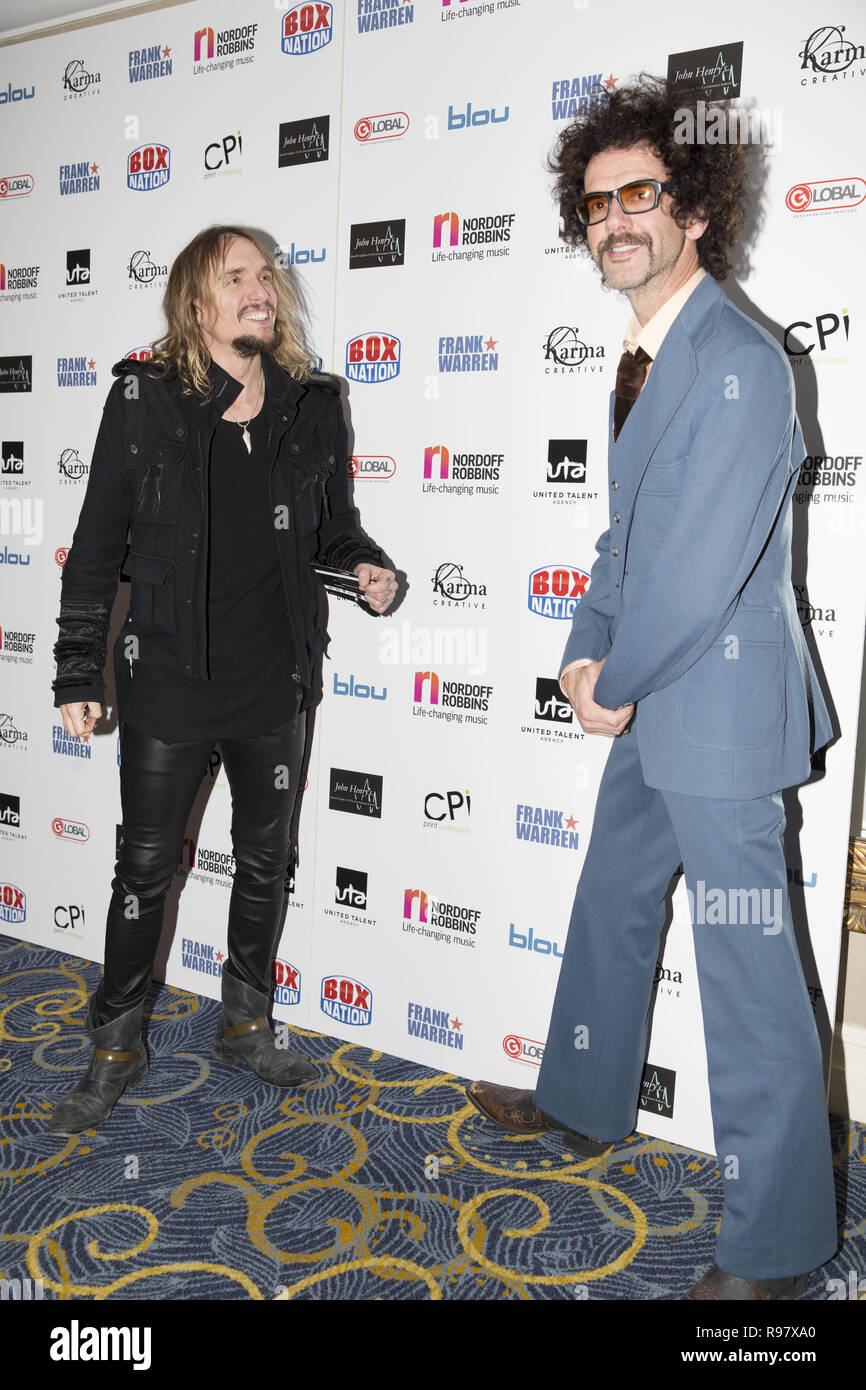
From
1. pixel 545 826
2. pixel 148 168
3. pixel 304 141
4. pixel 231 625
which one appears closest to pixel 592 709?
pixel 545 826

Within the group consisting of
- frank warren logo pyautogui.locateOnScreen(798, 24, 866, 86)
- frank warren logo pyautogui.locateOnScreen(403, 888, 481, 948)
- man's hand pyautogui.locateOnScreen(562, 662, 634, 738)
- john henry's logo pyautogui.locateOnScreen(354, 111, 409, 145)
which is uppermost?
john henry's logo pyautogui.locateOnScreen(354, 111, 409, 145)

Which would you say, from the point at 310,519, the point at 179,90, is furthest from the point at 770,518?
the point at 179,90

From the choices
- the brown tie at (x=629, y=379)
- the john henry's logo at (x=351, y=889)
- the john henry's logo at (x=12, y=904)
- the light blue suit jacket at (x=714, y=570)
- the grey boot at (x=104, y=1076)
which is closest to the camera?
the light blue suit jacket at (x=714, y=570)

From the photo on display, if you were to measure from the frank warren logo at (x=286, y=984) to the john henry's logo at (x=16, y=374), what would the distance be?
204 centimetres

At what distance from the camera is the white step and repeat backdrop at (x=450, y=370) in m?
2.32

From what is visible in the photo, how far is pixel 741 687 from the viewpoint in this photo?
1.89 meters

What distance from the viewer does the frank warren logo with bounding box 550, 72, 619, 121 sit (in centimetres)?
244

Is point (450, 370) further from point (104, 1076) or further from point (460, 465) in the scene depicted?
point (104, 1076)

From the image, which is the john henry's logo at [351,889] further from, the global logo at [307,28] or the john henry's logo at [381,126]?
the global logo at [307,28]

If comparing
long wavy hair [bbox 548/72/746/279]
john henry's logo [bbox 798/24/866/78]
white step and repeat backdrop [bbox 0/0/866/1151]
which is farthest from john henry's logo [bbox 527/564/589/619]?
john henry's logo [bbox 798/24/866/78]

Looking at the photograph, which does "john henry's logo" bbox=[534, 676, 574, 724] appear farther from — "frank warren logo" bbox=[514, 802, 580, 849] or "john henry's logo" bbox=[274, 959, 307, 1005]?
"john henry's logo" bbox=[274, 959, 307, 1005]

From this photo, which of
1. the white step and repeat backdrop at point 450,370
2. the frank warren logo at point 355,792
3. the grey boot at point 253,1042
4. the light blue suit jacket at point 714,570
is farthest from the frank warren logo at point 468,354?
the grey boot at point 253,1042

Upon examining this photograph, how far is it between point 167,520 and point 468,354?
86cm

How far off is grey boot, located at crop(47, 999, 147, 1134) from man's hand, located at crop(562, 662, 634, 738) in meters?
1.38
